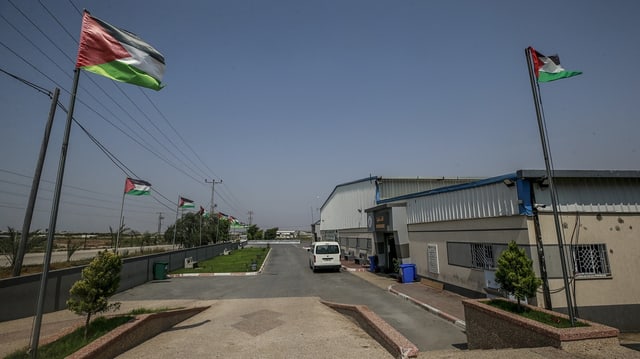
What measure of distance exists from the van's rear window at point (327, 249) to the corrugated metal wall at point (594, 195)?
627 inches

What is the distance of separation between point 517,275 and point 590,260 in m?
4.56

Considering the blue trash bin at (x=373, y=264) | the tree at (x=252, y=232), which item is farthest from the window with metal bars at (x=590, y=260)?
the tree at (x=252, y=232)

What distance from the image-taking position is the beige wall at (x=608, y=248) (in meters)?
9.76

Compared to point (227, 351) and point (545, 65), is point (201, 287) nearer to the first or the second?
point (227, 351)

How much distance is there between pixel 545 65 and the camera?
787 centimetres

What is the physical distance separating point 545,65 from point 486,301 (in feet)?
20.5

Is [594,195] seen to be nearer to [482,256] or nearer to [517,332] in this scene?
[482,256]

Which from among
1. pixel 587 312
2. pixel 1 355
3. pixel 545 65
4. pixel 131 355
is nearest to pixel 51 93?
pixel 1 355

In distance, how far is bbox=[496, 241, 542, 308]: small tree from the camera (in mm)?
7477

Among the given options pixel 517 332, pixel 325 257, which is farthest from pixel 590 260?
pixel 325 257

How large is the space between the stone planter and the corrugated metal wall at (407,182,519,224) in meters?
4.18

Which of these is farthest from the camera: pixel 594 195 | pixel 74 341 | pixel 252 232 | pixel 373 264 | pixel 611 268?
pixel 252 232

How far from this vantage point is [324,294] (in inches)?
594

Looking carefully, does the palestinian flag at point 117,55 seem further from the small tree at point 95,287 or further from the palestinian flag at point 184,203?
the palestinian flag at point 184,203
